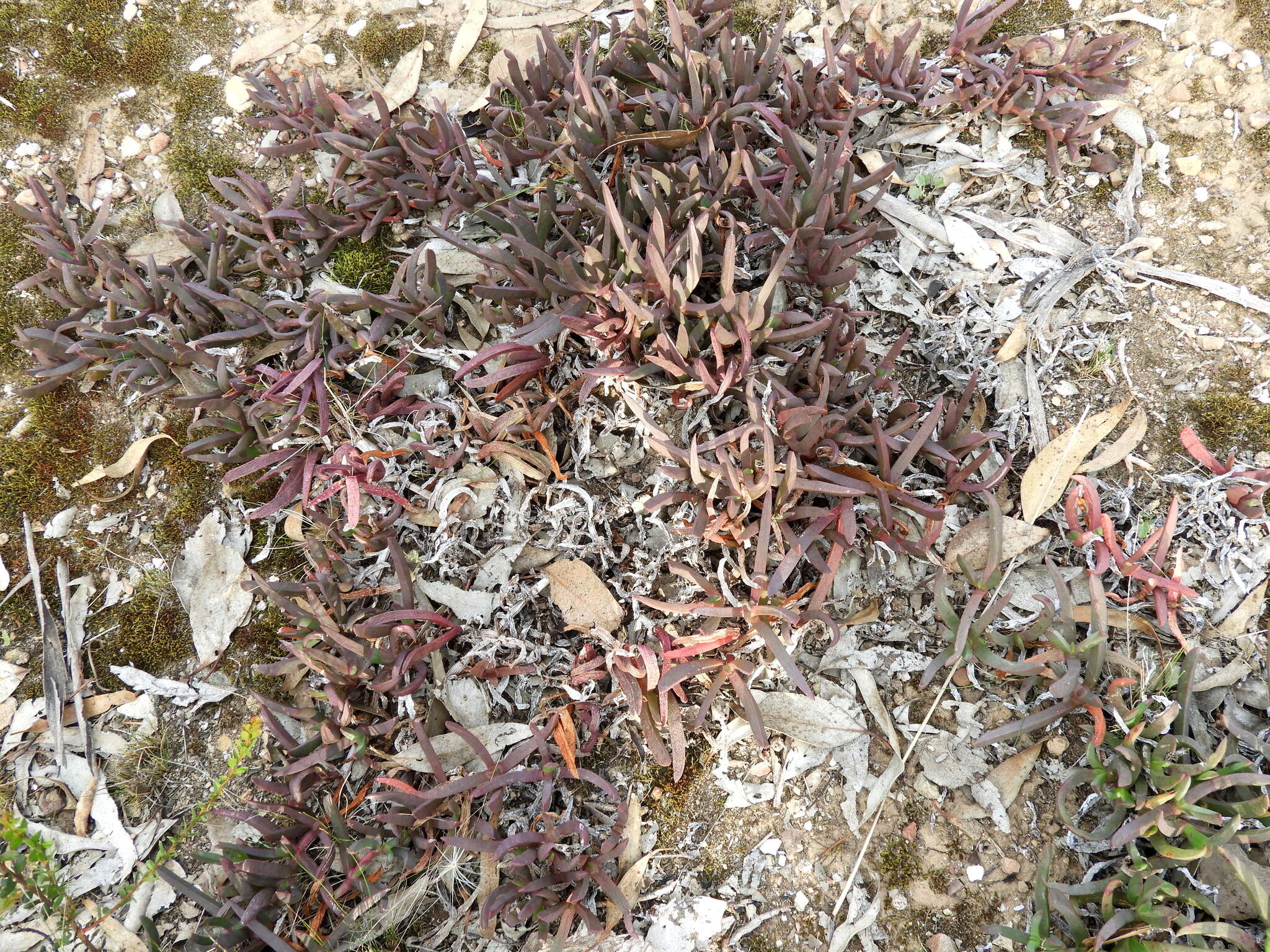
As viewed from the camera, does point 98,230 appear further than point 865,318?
Yes

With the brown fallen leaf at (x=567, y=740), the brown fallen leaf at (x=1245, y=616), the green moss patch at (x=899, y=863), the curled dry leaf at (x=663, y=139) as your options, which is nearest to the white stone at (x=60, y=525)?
the brown fallen leaf at (x=567, y=740)

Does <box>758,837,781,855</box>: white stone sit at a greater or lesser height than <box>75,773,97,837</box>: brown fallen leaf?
lesser

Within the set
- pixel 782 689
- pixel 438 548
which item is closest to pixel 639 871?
pixel 782 689

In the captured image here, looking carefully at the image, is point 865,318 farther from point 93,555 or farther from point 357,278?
point 93,555

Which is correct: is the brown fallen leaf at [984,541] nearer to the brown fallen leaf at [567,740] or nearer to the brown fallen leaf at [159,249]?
the brown fallen leaf at [567,740]

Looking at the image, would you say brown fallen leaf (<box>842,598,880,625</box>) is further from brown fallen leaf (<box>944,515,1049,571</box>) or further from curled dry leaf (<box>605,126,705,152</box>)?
curled dry leaf (<box>605,126,705,152</box>)

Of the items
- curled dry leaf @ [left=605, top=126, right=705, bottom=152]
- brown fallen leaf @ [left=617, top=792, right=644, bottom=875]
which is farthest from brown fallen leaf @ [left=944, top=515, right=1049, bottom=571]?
curled dry leaf @ [left=605, top=126, right=705, bottom=152]
